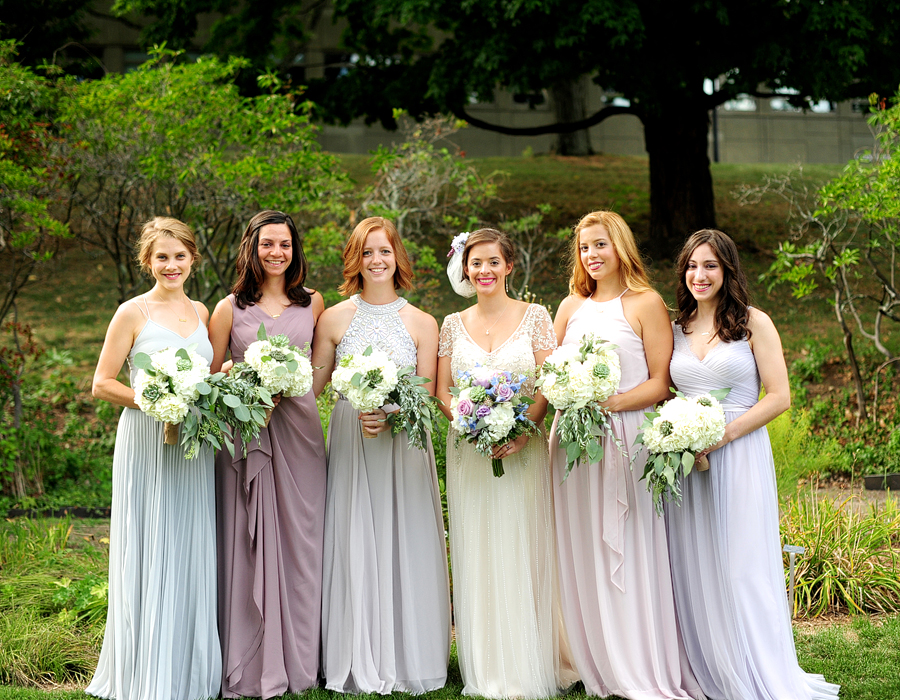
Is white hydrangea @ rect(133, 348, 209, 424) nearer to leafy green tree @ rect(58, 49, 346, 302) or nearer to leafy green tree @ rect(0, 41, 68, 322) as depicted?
leafy green tree @ rect(0, 41, 68, 322)

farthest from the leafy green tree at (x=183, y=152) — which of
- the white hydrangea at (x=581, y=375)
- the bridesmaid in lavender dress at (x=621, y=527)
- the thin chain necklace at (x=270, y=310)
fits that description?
the white hydrangea at (x=581, y=375)

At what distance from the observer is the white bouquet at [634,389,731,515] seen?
430 cm

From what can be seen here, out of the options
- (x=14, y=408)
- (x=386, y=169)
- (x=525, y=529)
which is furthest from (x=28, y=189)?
(x=525, y=529)

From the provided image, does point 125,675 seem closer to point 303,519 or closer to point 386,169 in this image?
point 303,519

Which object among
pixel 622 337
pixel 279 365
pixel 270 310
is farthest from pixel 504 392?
pixel 270 310

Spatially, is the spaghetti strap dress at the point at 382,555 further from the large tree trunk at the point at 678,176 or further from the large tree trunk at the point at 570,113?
the large tree trunk at the point at 570,113

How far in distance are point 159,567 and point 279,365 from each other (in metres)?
1.32

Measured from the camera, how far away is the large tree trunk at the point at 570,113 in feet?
75.1

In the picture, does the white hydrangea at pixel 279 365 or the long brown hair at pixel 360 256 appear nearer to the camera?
the white hydrangea at pixel 279 365

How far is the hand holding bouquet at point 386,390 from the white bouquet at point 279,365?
0.65ft

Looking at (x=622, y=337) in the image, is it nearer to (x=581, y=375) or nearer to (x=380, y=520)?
(x=581, y=375)

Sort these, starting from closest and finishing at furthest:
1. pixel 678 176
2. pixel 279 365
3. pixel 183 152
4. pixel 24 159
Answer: pixel 279 365 → pixel 24 159 → pixel 183 152 → pixel 678 176

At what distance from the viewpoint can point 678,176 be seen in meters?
16.2

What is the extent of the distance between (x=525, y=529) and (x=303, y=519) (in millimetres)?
1252
